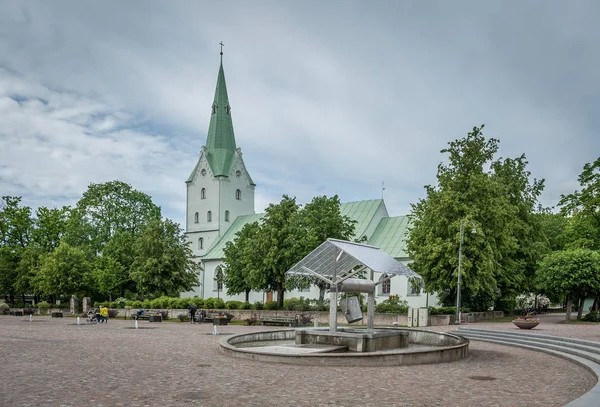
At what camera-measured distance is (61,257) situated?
55844 millimetres

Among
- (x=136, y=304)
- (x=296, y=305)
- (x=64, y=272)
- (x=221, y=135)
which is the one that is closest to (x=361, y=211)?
Answer: (x=296, y=305)

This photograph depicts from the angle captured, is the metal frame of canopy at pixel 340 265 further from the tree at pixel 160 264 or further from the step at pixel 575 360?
the tree at pixel 160 264

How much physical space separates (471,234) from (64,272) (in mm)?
40783

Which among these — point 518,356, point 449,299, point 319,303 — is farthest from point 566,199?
point 518,356

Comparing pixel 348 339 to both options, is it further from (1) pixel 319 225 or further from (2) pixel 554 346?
(1) pixel 319 225

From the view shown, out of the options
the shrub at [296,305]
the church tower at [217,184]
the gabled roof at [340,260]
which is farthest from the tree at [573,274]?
the church tower at [217,184]

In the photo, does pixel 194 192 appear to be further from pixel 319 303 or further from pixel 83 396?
pixel 83 396

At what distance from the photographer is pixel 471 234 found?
119 ft

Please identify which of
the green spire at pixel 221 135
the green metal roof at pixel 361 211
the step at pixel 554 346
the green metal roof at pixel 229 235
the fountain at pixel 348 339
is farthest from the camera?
the green spire at pixel 221 135

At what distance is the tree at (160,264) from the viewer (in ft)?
165

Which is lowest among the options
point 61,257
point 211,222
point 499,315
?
point 499,315

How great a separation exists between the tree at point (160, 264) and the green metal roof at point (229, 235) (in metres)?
15.8

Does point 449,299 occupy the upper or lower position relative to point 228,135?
lower

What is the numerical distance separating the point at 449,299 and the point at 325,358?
26949 millimetres
